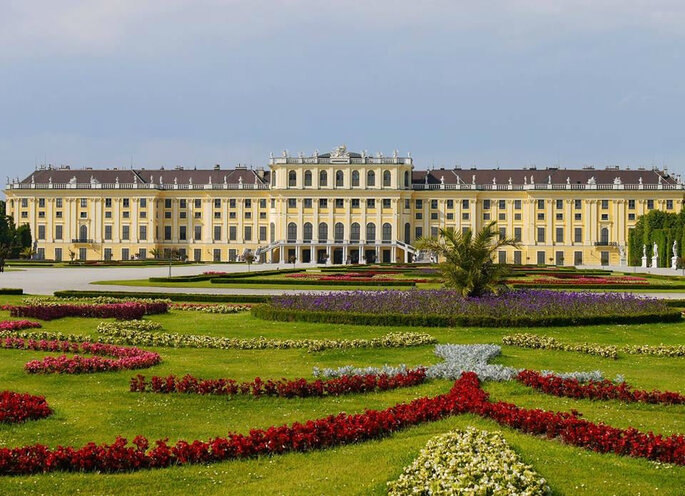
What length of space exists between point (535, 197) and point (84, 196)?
2019 inches

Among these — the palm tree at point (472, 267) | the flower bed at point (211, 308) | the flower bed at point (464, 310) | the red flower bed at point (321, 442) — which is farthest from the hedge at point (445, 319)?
the red flower bed at point (321, 442)

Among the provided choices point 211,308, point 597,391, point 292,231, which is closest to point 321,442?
point 597,391

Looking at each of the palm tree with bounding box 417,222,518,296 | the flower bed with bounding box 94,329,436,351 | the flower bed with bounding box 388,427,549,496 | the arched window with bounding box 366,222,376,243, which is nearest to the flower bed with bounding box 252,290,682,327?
the palm tree with bounding box 417,222,518,296

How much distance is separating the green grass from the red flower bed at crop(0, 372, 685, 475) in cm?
11

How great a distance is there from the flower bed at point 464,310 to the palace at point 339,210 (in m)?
58.7

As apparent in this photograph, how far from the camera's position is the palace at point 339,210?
79.5 metres

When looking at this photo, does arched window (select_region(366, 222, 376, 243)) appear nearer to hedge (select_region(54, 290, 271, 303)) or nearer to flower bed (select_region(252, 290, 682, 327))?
hedge (select_region(54, 290, 271, 303))

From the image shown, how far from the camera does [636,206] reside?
260ft

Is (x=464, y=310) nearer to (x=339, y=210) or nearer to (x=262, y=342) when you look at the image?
(x=262, y=342)

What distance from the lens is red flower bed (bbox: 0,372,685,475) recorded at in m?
6.10

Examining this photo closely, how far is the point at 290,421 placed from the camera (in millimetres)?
7855

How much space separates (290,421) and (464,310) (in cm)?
1005

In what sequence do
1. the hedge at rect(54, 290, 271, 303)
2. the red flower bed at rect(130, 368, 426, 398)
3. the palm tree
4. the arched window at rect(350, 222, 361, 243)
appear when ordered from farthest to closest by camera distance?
the arched window at rect(350, 222, 361, 243)
the hedge at rect(54, 290, 271, 303)
the palm tree
the red flower bed at rect(130, 368, 426, 398)

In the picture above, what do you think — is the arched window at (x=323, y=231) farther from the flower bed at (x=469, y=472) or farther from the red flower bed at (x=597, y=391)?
the flower bed at (x=469, y=472)
